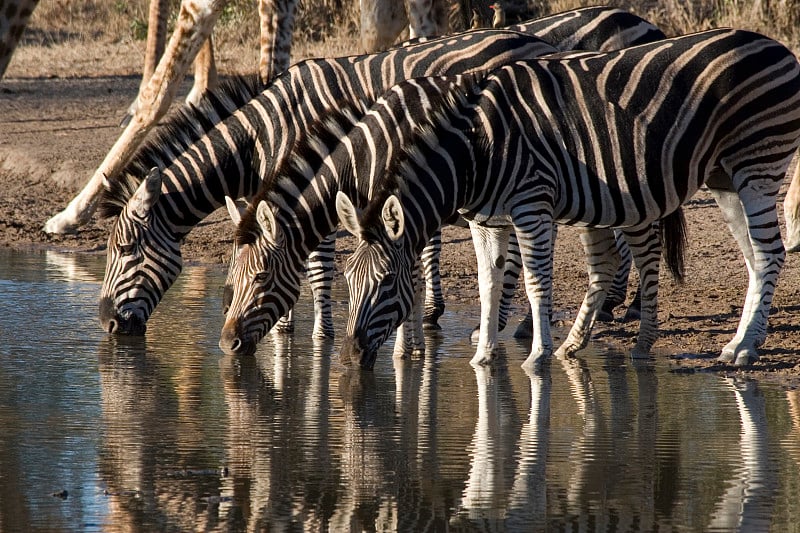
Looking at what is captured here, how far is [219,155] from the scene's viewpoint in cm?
859

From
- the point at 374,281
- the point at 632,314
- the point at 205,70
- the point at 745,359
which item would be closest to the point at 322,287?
the point at 374,281

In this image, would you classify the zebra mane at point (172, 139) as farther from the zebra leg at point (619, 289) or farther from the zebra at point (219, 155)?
the zebra leg at point (619, 289)

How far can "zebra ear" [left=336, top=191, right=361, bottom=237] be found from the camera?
7297 millimetres

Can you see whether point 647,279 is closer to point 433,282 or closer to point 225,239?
point 433,282

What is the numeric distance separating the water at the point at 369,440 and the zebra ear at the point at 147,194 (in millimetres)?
803

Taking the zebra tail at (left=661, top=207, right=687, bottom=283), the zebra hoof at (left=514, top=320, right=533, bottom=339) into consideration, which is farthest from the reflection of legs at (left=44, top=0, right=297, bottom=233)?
the zebra tail at (left=661, top=207, right=687, bottom=283)

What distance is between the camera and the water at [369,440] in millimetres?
4879

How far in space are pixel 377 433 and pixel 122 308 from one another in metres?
2.88

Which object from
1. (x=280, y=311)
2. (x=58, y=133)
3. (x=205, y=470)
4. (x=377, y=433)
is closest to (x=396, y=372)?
(x=280, y=311)

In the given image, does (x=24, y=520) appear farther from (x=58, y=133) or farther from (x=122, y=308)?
(x=58, y=133)

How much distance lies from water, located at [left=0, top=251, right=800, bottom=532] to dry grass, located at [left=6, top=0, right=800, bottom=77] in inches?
422

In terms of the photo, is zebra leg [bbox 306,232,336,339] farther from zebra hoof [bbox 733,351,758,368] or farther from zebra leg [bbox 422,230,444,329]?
zebra hoof [bbox 733,351,758,368]

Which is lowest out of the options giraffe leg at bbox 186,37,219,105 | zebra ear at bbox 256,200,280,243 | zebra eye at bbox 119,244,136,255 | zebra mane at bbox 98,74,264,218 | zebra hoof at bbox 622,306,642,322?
zebra hoof at bbox 622,306,642,322

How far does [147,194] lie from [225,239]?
382cm
